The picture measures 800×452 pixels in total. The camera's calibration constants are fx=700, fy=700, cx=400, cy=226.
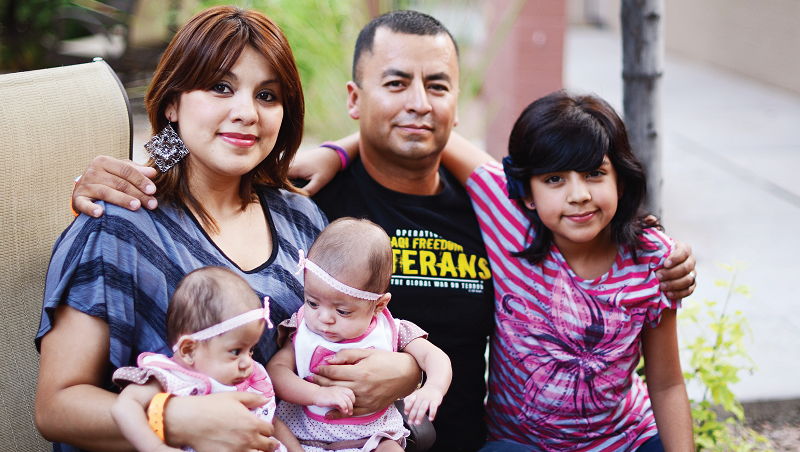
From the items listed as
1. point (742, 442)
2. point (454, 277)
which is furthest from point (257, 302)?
point (742, 442)

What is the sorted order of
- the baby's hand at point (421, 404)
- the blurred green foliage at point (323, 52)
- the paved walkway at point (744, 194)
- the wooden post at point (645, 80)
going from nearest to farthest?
the baby's hand at point (421, 404)
the wooden post at point (645, 80)
the paved walkway at point (744, 194)
the blurred green foliage at point (323, 52)

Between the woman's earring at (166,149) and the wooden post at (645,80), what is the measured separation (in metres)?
1.86

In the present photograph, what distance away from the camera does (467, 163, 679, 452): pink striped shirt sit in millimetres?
2320

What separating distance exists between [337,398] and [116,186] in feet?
2.68

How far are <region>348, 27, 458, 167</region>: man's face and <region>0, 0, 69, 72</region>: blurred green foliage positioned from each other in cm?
771

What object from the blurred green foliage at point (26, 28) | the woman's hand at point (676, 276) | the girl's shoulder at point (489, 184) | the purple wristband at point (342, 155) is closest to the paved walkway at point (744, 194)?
the girl's shoulder at point (489, 184)

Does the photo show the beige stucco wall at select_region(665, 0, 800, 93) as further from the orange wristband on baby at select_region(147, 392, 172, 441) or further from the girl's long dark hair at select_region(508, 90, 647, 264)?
the orange wristband on baby at select_region(147, 392, 172, 441)

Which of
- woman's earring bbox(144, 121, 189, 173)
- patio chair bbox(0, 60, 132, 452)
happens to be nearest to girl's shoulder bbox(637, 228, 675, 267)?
woman's earring bbox(144, 121, 189, 173)

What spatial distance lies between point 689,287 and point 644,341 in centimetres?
A: 26

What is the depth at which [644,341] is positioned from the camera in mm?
2418

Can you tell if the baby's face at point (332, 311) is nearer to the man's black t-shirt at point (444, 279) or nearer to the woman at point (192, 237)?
the woman at point (192, 237)

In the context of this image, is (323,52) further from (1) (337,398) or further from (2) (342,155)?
(1) (337,398)

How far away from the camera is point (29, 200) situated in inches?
82.7

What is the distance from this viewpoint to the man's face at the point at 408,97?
261 cm
